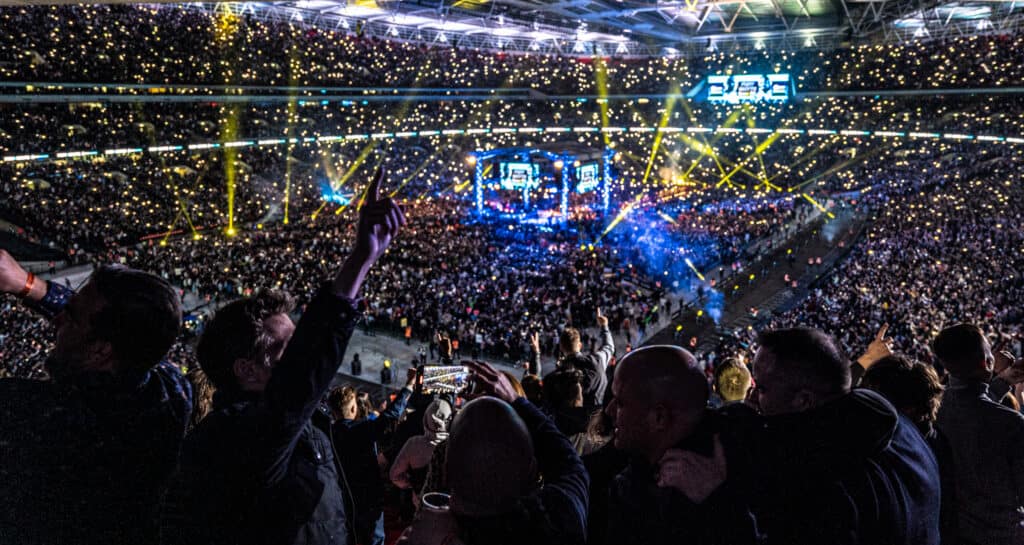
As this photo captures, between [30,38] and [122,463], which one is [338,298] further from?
[30,38]

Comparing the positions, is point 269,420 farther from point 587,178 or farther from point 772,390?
point 587,178

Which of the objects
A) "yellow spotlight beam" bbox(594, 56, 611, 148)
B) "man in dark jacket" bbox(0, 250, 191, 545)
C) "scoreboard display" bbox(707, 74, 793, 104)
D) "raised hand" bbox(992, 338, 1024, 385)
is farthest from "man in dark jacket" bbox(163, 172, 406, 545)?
"yellow spotlight beam" bbox(594, 56, 611, 148)

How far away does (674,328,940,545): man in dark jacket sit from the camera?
1602mm

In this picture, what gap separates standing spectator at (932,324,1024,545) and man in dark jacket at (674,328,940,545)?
2.15 feet

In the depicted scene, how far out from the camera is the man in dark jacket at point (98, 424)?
1.48m

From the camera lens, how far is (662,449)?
5.05 feet

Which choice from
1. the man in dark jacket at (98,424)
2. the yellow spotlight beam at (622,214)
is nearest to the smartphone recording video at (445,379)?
the man in dark jacket at (98,424)

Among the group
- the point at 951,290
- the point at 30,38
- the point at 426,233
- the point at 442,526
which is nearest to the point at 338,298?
the point at 442,526

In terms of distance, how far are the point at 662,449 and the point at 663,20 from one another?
141 ft

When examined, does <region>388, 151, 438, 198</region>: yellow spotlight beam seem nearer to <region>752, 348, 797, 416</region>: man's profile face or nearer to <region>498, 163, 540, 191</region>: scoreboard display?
<region>498, 163, 540, 191</region>: scoreboard display

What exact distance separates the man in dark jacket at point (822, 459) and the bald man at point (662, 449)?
0.06 metres

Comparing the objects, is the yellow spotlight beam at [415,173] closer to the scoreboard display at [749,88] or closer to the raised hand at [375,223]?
the scoreboard display at [749,88]

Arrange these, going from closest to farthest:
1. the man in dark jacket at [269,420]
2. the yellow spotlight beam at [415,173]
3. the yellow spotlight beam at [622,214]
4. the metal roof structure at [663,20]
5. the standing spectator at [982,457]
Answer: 1. the man in dark jacket at [269,420]
2. the standing spectator at [982,457]
3. the yellow spotlight beam at [622,214]
4. the metal roof structure at [663,20]
5. the yellow spotlight beam at [415,173]

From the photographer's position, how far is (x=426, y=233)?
76.4 feet
